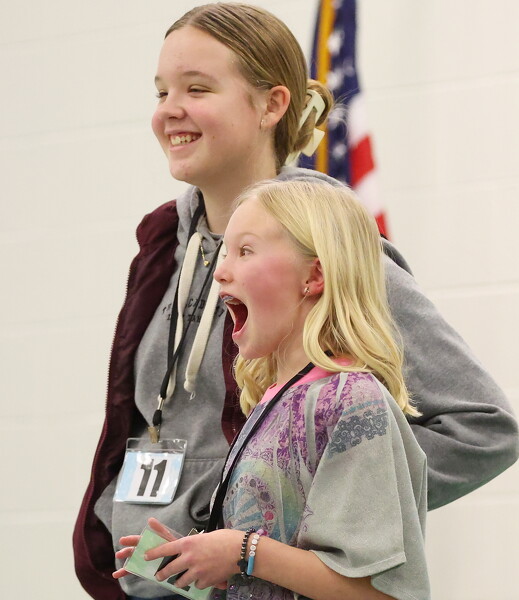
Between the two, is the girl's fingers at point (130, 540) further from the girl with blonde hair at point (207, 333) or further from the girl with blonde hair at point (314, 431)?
the girl with blonde hair at point (207, 333)

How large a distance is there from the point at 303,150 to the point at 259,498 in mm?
704

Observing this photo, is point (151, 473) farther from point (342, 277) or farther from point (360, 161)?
point (360, 161)

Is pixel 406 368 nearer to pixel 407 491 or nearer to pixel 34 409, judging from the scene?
pixel 407 491

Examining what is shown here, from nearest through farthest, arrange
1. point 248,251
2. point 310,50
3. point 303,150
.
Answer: point 248,251 < point 303,150 < point 310,50

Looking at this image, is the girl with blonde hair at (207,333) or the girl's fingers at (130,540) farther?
the girl with blonde hair at (207,333)

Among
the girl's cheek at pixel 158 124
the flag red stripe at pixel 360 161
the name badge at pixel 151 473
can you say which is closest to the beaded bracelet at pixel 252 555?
the name badge at pixel 151 473

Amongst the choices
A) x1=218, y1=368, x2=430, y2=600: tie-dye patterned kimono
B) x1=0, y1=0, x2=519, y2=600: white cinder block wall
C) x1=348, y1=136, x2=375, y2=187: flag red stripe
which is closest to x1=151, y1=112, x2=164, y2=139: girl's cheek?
x1=218, y1=368, x2=430, y2=600: tie-dye patterned kimono

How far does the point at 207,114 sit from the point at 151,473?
515mm

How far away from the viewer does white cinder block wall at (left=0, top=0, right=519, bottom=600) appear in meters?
2.65

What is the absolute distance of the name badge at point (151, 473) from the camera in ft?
4.81

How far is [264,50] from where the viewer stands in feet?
5.23

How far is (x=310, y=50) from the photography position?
2.80m

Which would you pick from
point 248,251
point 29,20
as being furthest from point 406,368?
point 29,20

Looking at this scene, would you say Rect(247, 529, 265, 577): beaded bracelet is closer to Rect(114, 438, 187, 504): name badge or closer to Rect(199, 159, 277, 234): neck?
Rect(114, 438, 187, 504): name badge
